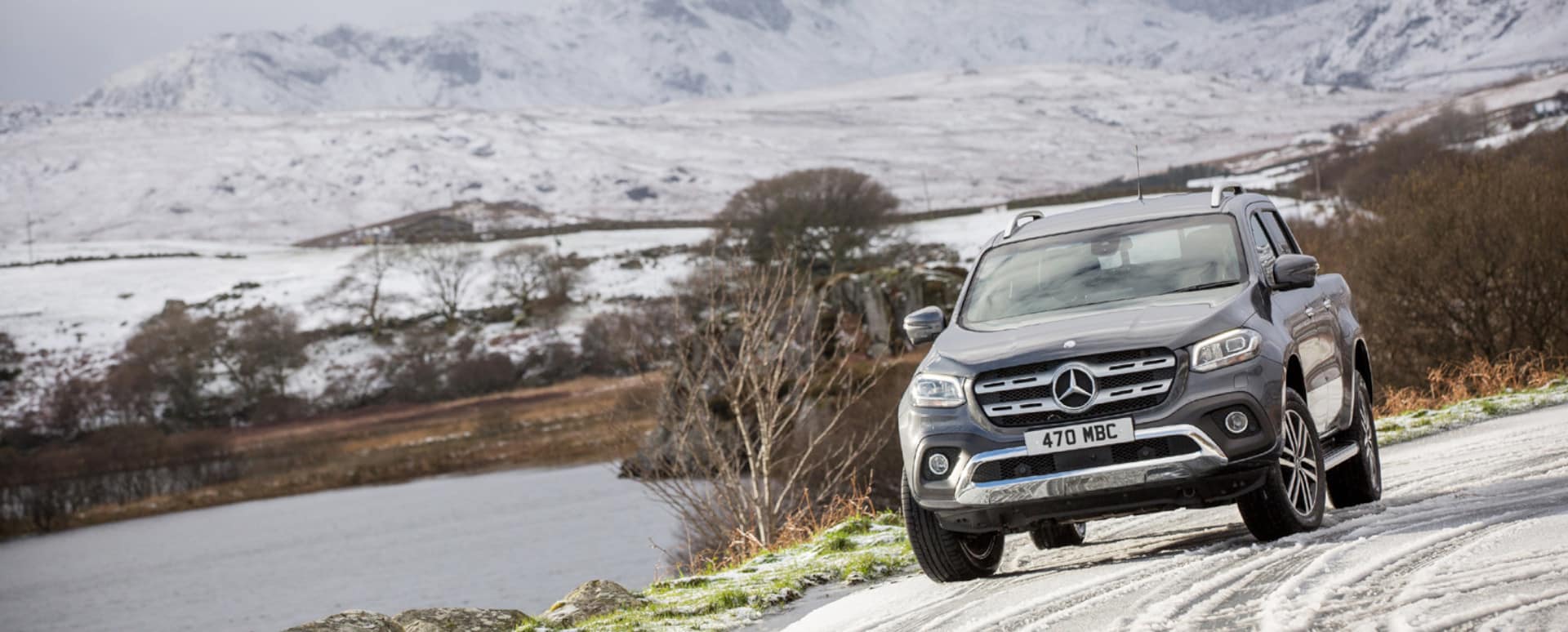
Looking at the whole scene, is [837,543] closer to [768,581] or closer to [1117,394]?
[768,581]

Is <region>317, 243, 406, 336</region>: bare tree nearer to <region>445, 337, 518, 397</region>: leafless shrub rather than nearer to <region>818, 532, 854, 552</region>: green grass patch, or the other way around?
<region>445, 337, 518, 397</region>: leafless shrub

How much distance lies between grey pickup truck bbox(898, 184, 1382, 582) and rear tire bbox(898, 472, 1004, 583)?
0.01 metres

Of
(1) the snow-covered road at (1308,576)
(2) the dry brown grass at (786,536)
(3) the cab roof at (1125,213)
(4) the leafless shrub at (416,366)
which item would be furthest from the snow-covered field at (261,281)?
(1) the snow-covered road at (1308,576)

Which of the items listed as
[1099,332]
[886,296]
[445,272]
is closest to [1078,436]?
[1099,332]

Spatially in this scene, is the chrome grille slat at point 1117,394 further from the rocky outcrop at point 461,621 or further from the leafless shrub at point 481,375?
the leafless shrub at point 481,375

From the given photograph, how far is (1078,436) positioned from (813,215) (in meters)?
69.0

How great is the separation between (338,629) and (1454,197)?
80.6ft

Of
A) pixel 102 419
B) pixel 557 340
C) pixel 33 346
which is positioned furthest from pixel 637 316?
pixel 33 346

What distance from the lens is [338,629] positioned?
26.1 ft

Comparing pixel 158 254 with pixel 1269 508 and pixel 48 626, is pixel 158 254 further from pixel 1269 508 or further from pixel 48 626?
pixel 1269 508

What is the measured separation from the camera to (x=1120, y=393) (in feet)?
23.9

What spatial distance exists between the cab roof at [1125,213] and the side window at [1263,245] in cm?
14

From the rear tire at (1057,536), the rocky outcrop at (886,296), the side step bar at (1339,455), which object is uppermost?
the side step bar at (1339,455)

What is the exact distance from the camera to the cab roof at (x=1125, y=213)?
8.88 metres
